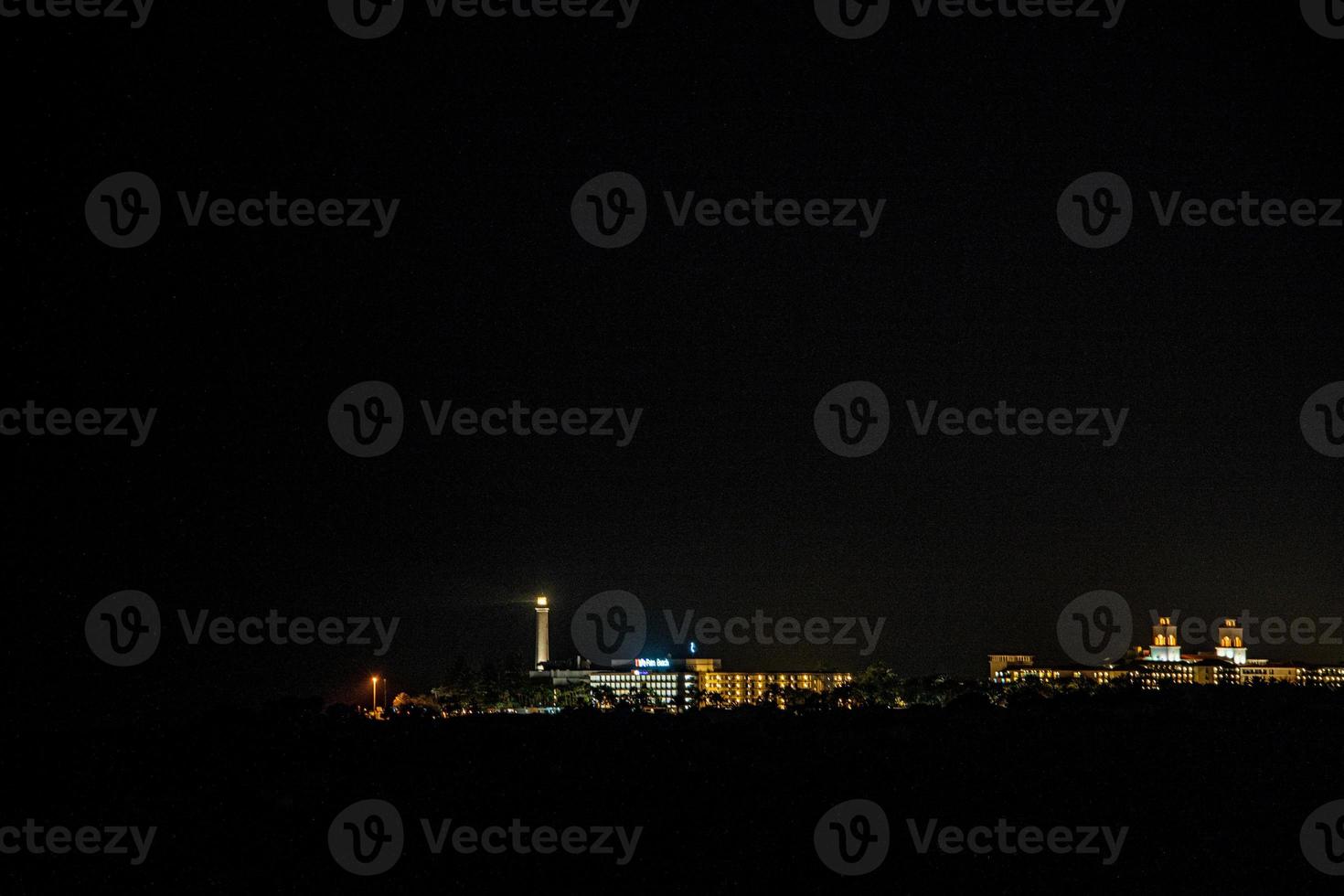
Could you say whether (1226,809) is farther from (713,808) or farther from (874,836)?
(713,808)

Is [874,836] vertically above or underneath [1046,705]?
underneath

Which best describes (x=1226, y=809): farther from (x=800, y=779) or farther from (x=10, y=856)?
(x=10, y=856)

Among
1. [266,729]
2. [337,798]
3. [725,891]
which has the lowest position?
[725,891]

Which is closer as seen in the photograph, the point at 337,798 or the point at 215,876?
the point at 215,876

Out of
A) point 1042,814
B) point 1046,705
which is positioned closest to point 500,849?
point 1042,814

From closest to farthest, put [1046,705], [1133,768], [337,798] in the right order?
[337,798] < [1133,768] < [1046,705]

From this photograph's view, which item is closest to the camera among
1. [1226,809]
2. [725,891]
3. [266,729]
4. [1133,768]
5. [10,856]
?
[725,891]
